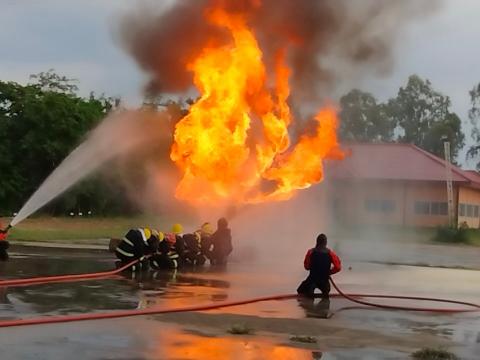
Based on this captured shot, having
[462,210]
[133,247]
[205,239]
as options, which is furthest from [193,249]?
[462,210]

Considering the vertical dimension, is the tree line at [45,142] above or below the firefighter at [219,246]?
above

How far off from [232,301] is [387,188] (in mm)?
44290

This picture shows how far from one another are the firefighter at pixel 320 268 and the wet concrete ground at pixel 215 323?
0.49 meters

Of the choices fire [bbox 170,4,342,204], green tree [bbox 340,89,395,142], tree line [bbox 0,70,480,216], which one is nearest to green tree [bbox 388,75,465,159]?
green tree [bbox 340,89,395,142]

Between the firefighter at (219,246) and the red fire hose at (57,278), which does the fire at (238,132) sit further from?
the red fire hose at (57,278)

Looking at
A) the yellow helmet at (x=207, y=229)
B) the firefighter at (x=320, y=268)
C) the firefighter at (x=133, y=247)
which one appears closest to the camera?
the firefighter at (x=320, y=268)

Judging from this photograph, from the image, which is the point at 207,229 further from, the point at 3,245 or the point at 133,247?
the point at 3,245

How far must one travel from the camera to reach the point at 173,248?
2030 cm

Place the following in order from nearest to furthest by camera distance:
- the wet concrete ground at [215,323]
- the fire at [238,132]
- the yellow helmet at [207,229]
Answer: the wet concrete ground at [215,323], the yellow helmet at [207,229], the fire at [238,132]

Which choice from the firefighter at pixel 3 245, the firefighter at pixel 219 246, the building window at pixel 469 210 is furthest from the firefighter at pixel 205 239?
the building window at pixel 469 210

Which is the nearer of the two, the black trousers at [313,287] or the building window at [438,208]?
the black trousers at [313,287]

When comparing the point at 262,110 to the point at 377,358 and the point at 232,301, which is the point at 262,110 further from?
the point at 377,358

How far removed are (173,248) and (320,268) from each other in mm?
6273

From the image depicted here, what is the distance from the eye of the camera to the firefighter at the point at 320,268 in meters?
14.9
